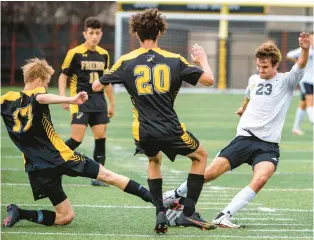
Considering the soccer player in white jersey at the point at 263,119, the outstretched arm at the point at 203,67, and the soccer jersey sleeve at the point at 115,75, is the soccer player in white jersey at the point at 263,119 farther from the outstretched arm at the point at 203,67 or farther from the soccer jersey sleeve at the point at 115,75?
the soccer jersey sleeve at the point at 115,75

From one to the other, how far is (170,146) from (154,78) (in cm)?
61

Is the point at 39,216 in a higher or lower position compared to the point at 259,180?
lower

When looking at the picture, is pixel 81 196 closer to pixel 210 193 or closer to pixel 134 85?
pixel 210 193

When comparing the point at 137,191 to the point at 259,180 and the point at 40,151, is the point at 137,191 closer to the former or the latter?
the point at 40,151

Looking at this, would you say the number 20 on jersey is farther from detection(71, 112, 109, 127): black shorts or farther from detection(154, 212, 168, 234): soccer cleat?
detection(71, 112, 109, 127): black shorts

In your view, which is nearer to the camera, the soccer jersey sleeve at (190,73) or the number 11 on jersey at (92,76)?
the soccer jersey sleeve at (190,73)

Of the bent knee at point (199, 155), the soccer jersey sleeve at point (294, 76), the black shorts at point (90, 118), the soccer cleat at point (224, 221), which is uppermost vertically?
the soccer jersey sleeve at point (294, 76)

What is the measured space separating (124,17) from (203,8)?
13.7 ft

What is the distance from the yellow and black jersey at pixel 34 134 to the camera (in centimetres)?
805

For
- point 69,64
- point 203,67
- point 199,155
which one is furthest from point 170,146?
point 69,64

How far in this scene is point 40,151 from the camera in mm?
8078

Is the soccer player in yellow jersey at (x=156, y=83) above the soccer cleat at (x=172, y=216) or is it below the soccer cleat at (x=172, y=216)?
above

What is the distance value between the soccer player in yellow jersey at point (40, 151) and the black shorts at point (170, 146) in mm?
380

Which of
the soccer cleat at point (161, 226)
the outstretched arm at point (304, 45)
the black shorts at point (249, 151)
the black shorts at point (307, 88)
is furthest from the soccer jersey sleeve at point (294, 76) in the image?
the black shorts at point (307, 88)
